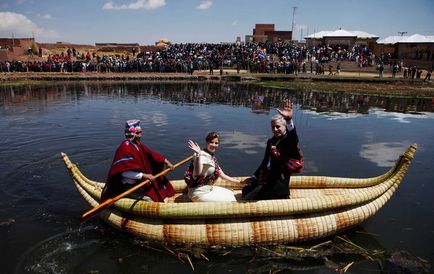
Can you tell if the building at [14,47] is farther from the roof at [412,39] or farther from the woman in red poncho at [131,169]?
the woman in red poncho at [131,169]

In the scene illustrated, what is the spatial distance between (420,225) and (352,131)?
777cm

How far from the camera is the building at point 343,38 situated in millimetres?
40250

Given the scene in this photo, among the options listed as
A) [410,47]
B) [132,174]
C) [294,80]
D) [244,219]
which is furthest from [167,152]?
[410,47]

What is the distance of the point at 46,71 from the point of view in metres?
36.8

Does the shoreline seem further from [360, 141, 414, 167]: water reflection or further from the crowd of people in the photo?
[360, 141, 414, 167]: water reflection

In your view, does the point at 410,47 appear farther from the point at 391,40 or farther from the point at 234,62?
the point at 234,62

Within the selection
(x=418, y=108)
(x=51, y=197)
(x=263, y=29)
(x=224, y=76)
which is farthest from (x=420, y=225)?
(x=263, y=29)

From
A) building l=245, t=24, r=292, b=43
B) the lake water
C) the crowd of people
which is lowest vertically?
the lake water

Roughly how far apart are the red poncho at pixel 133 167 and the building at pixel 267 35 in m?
47.6

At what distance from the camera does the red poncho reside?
5.80 m

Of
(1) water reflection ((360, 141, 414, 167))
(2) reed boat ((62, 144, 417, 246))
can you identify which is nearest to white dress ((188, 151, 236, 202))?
(2) reed boat ((62, 144, 417, 246))

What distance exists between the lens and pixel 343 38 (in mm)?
41938

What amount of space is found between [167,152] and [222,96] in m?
13.7

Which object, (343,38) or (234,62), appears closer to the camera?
(234,62)
